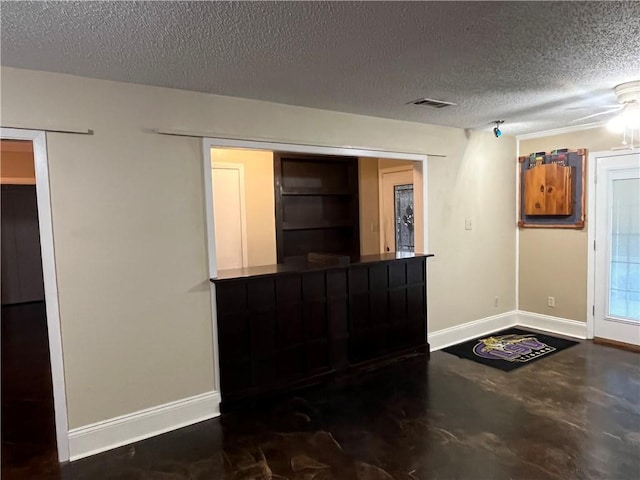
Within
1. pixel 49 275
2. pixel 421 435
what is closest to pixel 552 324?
pixel 421 435

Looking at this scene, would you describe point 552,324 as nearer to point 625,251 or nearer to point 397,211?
point 625,251

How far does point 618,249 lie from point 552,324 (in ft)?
3.73

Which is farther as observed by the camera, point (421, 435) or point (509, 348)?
point (509, 348)

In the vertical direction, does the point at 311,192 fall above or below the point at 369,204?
above

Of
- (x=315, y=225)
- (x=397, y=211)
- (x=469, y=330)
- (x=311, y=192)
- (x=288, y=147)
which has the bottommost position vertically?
(x=469, y=330)

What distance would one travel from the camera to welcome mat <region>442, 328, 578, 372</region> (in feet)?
13.1

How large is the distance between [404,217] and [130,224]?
369 cm

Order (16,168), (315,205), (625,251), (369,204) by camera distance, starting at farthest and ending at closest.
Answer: (16,168) → (369,204) → (315,205) → (625,251)

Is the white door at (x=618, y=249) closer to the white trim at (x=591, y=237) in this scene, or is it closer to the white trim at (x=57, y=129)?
the white trim at (x=591, y=237)

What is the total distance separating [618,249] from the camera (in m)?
4.41

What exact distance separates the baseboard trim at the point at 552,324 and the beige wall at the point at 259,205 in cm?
324

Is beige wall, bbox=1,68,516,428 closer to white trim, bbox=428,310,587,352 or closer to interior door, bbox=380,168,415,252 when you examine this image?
interior door, bbox=380,168,415,252

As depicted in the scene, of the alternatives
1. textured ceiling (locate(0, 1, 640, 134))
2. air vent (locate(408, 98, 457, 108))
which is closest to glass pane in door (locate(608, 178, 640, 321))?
textured ceiling (locate(0, 1, 640, 134))

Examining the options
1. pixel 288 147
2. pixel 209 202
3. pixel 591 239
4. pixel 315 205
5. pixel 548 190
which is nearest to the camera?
pixel 209 202
